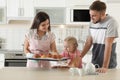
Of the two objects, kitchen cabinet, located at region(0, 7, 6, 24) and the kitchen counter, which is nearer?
the kitchen counter

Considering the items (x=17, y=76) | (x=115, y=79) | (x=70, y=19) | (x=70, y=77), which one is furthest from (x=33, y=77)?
(x=70, y=19)

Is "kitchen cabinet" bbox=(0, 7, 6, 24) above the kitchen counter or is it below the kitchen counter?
above

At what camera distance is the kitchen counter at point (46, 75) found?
84.8 inches

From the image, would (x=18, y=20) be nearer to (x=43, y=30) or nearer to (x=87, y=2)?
(x=87, y=2)

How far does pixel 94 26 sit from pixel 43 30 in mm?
490

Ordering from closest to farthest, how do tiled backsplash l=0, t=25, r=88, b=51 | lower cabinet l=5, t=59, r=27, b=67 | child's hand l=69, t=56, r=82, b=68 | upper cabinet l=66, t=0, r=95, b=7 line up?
child's hand l=69, t=56, r=82, b=68 < lower cabinet l=5, t=59, r=27, b=67 < upper cabinet l=66, t=0, r=95, b=7 < tiled backsplash l=0, t=25, r=88, b=51

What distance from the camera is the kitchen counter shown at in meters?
2.16

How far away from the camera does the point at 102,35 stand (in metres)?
2.71

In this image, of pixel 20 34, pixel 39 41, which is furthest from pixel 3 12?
pixel 39 41

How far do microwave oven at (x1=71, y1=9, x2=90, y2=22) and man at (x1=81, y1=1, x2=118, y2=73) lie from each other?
189 centimetres

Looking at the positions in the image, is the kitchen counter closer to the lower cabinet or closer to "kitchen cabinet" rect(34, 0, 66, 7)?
the lower cabinet

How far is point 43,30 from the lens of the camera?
287 cm

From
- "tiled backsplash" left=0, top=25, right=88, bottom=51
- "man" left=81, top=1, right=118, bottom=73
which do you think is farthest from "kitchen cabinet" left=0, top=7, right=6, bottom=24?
"man" left=81, top=1, right=118, bottom=73

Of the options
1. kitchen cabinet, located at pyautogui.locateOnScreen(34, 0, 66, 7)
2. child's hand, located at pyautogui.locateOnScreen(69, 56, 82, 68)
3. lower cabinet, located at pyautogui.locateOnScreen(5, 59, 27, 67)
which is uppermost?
kitchen cabinet, located at pyautogui.locateOnScreen(34, 0, 66, 7)
